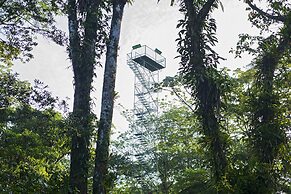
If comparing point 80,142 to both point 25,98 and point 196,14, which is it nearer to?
point 25,98

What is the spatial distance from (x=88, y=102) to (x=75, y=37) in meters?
1.62

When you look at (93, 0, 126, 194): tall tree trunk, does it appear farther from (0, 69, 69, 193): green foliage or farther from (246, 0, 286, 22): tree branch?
(246, 0, 286, 22): tree branch

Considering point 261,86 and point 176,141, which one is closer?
point 261,86

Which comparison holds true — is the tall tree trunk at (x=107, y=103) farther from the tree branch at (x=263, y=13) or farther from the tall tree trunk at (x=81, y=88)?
the tree branch at (x=263, y=13)

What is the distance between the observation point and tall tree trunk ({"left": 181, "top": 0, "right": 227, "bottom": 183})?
23.4 feet

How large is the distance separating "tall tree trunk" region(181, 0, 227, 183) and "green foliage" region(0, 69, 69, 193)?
2769mm

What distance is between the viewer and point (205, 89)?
24.5 feet

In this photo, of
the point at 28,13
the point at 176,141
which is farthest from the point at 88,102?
the point at 176,141

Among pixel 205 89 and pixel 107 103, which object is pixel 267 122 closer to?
pixel 205 89

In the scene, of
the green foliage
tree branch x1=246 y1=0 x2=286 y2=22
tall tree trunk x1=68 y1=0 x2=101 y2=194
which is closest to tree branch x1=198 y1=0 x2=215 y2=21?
tree branch x1=246 y1=0 x2=286 y2=22

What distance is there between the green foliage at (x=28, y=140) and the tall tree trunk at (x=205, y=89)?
277 centimetres

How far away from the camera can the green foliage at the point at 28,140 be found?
897cm

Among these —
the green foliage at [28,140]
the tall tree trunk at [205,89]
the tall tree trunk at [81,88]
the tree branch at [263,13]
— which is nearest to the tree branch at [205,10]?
the tall tree trunk at [205,89]

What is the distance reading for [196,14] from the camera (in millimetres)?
8031
